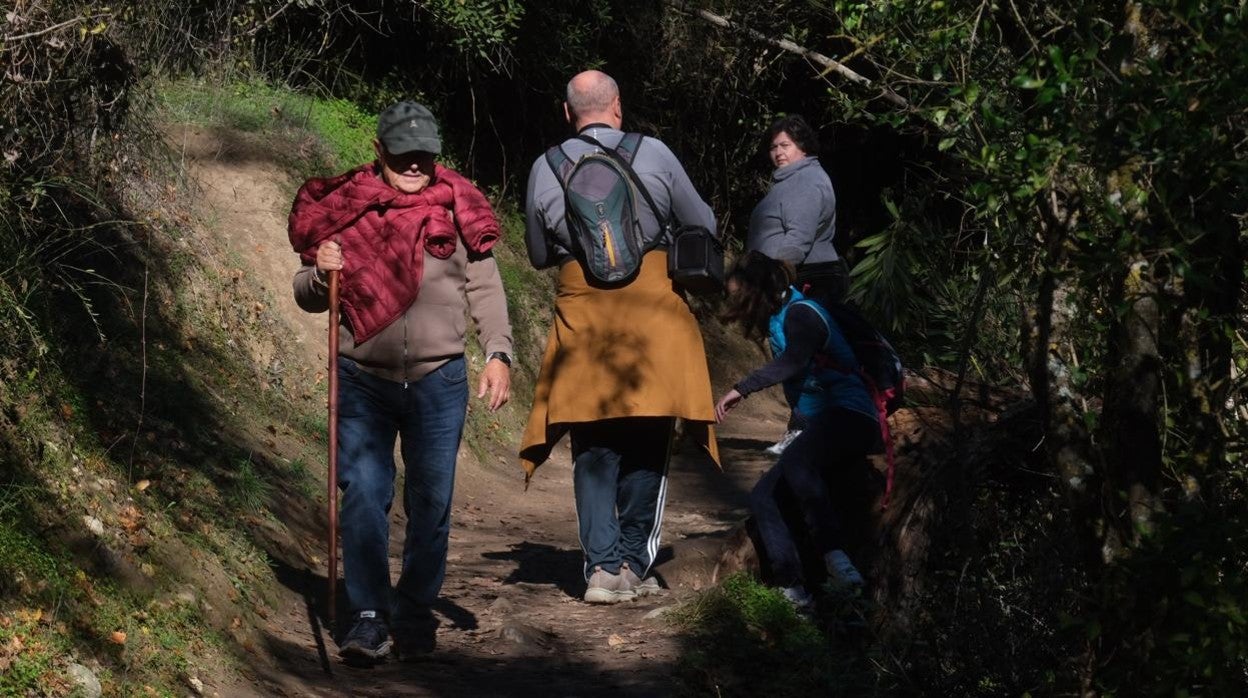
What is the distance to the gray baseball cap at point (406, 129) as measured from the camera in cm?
592

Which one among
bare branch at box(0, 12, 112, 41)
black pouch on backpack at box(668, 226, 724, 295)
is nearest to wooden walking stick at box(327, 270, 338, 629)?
black pouch on backpack at box(668, 226, 724, 295)

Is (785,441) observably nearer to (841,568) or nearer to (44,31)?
(841,568)

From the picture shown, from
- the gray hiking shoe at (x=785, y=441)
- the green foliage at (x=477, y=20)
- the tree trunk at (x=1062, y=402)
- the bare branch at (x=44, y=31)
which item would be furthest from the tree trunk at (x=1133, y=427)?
the green foliage at (x=477, y=20)

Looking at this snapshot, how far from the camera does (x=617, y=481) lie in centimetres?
720

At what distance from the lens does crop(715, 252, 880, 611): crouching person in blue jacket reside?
686 cm

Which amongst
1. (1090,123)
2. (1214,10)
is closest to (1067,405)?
(1090,123)

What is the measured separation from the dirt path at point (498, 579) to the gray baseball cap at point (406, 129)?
1.93 meters

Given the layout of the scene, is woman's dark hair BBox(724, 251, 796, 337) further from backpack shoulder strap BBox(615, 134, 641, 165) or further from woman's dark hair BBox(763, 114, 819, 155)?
woman's dark hair BBox(763, 114, 819, 155)

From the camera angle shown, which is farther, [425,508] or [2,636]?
[425,508]

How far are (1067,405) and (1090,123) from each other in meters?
1.05

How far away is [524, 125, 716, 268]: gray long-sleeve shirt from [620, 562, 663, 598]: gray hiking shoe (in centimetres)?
143

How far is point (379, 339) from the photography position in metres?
5.93

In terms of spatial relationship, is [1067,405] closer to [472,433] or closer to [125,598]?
[125,598]

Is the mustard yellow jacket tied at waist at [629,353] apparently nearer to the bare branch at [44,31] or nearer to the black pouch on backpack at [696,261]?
the black pouch on backpack at [696,261]
